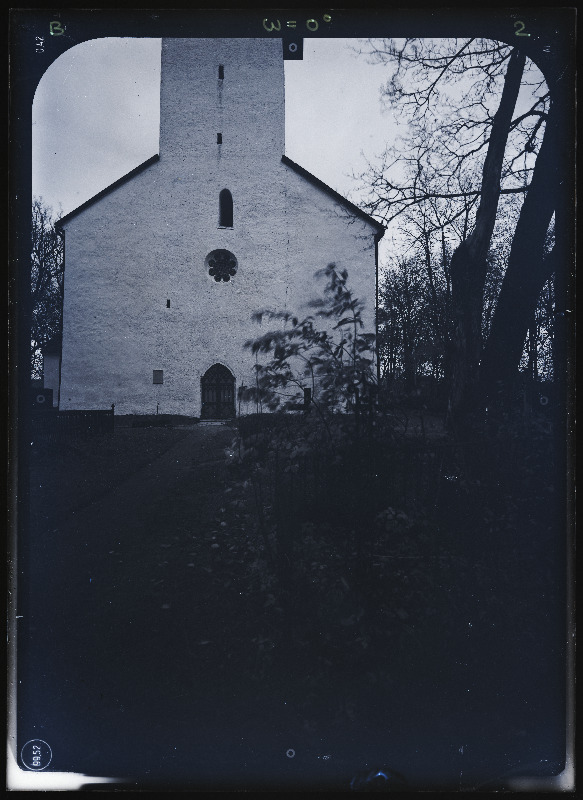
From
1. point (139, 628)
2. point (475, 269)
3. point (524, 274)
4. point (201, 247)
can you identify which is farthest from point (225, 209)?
point (139, 628)

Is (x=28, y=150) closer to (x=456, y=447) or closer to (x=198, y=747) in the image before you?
(x=456, y=447)

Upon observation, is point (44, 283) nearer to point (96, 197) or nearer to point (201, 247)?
point (96, 197)

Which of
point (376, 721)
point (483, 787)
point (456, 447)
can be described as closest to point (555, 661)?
Answer: point (483, 787)

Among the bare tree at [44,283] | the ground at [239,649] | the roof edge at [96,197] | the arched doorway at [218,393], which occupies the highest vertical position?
the roof edge at [96,197]

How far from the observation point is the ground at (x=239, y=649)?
150cm

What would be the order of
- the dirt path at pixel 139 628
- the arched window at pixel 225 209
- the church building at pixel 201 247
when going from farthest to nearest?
1. the arched window at pixel 225 209
2. the church building at pixel 201 247
3. the dirt path at pixel 139 628

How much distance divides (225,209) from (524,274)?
5.30 ft

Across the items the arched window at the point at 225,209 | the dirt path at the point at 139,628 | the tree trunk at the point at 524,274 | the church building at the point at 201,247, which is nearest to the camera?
the dirt path at the point at 139,628

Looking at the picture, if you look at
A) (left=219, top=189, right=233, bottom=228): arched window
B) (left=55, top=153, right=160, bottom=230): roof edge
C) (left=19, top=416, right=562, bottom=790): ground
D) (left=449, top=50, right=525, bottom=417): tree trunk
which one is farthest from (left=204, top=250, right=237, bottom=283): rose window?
(left=449, top=50, right=525, bottom=417): tree trunk

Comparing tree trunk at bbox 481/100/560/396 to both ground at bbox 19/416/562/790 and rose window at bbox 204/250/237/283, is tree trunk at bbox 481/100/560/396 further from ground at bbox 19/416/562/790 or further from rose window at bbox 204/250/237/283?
rose window at bbox 204/250/237/283

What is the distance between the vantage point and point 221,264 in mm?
2031

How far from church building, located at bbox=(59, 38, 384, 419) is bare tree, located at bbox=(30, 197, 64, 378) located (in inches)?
2.7

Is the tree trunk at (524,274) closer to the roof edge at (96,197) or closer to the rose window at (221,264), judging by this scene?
the rose window at (221,264)

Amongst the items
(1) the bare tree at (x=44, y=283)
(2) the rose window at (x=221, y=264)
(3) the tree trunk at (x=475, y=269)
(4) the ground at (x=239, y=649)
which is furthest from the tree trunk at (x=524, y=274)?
(1) the bare tree at (x=44, y=283)
